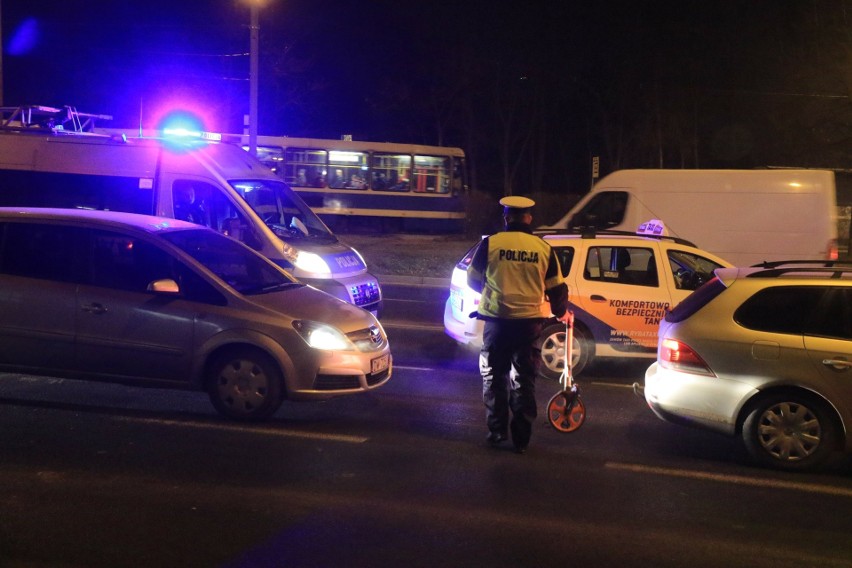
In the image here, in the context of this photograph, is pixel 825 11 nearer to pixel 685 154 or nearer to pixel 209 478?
pixel 209 478

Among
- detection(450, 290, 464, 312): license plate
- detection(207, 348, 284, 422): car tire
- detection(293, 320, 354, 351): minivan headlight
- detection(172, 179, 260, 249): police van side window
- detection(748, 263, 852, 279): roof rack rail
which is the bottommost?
detection(207, 348, 284, 422): car tire

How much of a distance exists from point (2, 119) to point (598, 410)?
9395 mm

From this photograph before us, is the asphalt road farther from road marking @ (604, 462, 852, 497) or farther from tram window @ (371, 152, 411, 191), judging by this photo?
tram window @ (371, 152, 411, 191)

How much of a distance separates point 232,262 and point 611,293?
153 inches

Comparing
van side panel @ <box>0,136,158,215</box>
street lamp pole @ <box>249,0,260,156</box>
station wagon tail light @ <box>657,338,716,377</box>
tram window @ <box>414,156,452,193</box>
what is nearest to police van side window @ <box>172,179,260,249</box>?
van side panel @ <box>0,136,158,215</box>

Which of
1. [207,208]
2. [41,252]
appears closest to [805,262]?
[41,252]

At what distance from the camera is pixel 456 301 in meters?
9.38

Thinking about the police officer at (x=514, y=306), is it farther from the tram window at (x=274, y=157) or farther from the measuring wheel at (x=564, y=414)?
the tram window at (x=274, y=157)

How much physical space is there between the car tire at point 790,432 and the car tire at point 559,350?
2947mm

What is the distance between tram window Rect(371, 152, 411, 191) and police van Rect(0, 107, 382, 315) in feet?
62.0

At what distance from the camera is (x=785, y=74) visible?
2394cm

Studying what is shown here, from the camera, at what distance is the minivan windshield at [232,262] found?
23.9 ft

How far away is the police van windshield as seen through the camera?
10.5 meters

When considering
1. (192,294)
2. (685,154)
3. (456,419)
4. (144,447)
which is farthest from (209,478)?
(685,154)
